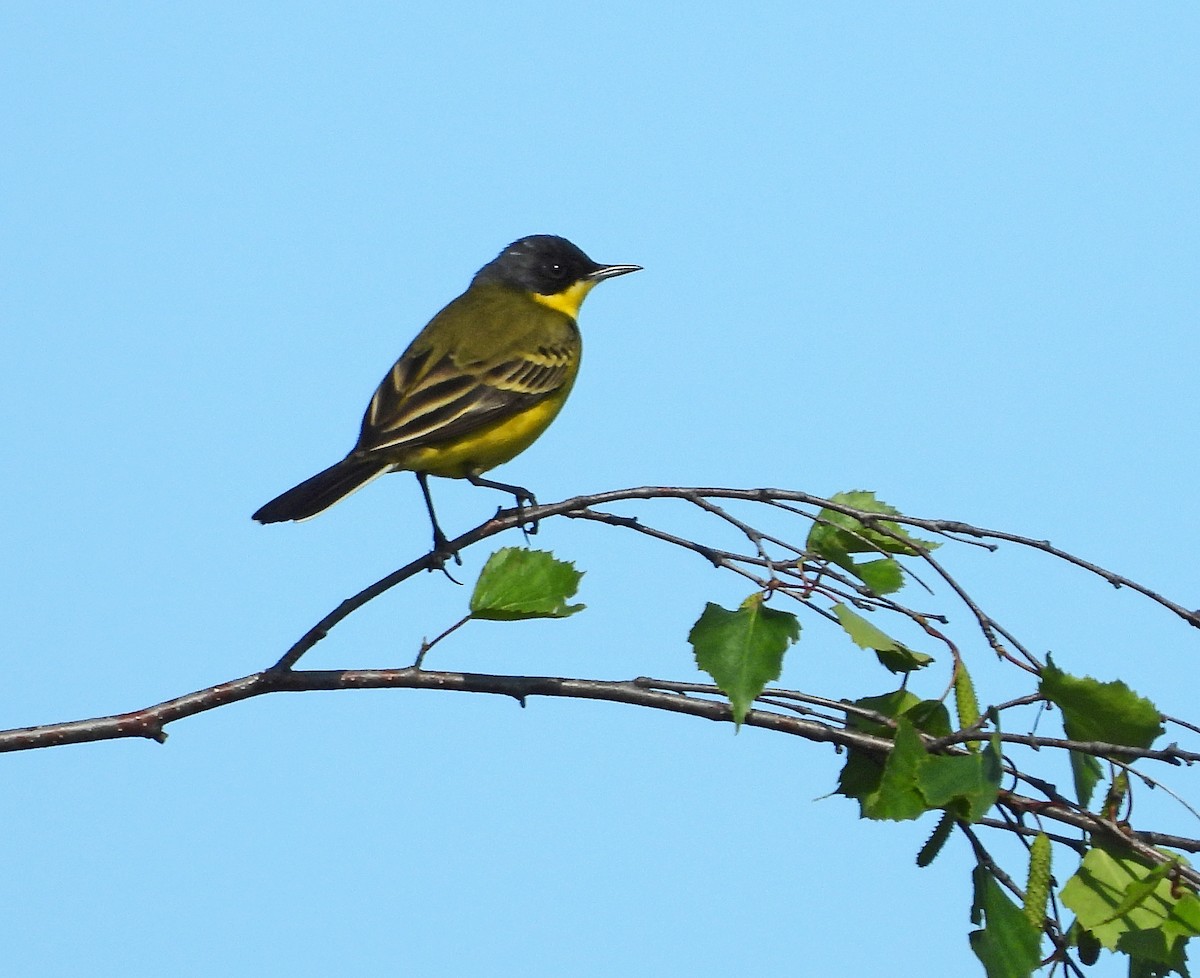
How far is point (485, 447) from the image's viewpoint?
752cm

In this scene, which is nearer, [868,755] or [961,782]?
[961,782]

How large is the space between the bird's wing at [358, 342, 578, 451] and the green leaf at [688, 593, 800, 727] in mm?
3247

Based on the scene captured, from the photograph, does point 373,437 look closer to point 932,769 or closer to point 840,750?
point 840,750

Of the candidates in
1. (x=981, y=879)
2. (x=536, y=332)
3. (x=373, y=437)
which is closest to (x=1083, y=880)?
(x=981, y=879)

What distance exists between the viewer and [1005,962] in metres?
3.65

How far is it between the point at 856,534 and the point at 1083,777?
0.90 m

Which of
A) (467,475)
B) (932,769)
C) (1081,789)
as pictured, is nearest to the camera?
(932,769)

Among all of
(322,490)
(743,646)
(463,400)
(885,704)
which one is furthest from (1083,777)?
(463,400)

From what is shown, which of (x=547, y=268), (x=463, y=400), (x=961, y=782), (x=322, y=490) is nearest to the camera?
(x=961, y=782)

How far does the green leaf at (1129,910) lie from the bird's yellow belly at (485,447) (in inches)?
160

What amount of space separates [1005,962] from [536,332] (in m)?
5.39

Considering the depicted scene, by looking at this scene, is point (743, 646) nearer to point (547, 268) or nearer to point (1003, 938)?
point (1003, 938)

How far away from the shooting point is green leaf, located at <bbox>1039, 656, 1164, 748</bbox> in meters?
3.65

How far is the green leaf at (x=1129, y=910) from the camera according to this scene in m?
3.67
